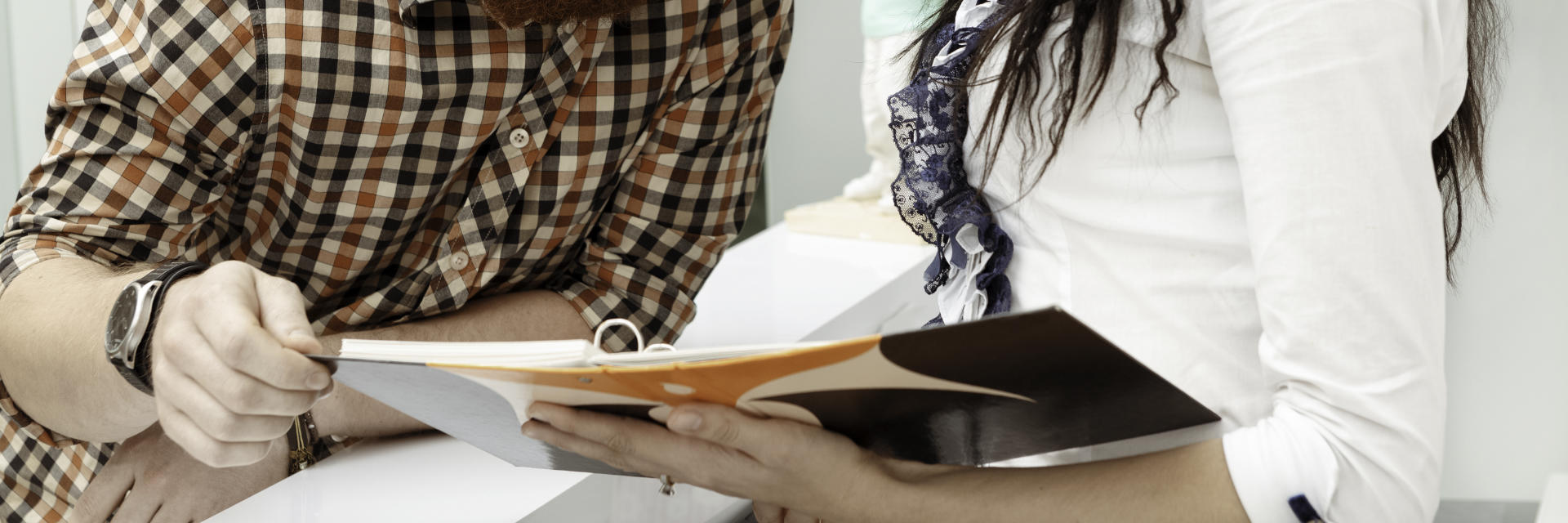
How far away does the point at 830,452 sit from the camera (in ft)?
2.30

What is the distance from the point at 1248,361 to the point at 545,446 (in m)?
0.48

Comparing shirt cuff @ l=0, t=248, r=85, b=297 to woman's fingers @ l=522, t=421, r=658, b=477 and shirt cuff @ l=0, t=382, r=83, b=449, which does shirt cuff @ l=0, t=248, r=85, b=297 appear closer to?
shirt cuff @ l=0, t=382, r=83, b=449

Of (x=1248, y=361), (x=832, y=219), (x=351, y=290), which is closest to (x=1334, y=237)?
(x=1248, y=361)

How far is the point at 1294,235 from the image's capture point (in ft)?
A: 1.95

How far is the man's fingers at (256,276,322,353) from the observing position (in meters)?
0.71

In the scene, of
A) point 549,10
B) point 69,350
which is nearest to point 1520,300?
point 549,10

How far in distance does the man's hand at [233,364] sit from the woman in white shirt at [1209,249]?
0.57 feet

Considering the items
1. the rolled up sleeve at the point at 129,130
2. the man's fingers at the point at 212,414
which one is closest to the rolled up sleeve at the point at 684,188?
the rolled up sleeve at the point at 129,130

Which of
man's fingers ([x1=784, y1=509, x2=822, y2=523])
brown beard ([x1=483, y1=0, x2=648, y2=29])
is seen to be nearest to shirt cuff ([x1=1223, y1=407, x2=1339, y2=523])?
man's fingers ([x1=784, y1=509, x2=822, y2=523])

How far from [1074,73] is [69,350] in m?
0.85

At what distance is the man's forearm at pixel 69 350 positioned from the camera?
0.91 m

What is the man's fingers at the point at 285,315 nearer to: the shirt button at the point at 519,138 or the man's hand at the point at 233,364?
the man's hand at the point at 233,364

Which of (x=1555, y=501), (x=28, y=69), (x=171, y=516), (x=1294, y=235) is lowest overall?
(x=1555, y=501)

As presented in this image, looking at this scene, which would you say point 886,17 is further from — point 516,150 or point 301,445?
point 301,445
